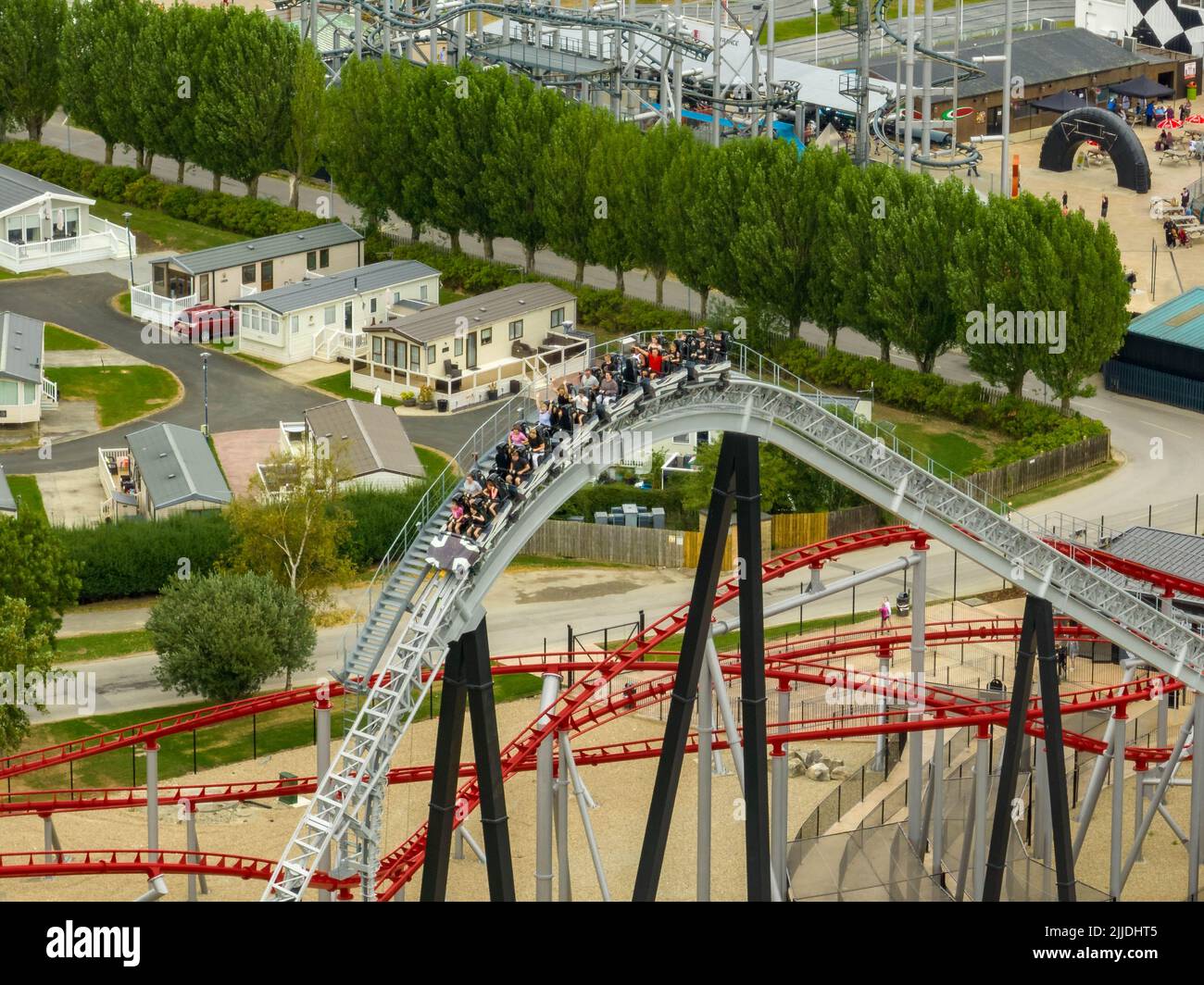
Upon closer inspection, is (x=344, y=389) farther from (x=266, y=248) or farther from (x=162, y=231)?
(x=162, y=231)

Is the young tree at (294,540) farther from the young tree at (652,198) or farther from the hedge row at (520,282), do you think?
the young tree at (652,198)

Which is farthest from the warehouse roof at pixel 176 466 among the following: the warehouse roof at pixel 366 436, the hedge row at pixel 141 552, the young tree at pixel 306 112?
the young tree at pixel 306 112

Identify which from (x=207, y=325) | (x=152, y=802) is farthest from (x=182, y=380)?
(x=152, y=802)

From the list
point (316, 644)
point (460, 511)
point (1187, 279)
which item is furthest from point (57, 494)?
point (1187, 279)

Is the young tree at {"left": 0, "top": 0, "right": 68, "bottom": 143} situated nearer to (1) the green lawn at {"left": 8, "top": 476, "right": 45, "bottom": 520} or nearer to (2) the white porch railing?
(2) the white porch railing

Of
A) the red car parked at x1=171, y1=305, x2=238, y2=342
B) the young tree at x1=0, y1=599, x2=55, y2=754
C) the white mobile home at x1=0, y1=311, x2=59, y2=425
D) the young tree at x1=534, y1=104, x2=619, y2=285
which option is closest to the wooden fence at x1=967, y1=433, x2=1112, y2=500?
the young tree at x1=534, y1=104, x2=619, y2=285
